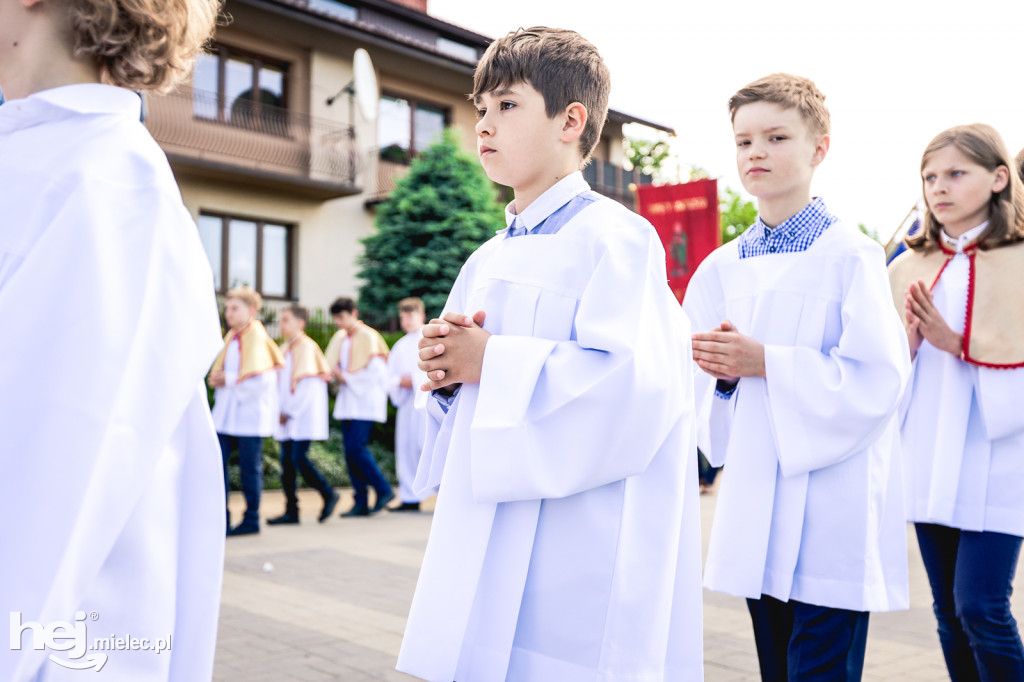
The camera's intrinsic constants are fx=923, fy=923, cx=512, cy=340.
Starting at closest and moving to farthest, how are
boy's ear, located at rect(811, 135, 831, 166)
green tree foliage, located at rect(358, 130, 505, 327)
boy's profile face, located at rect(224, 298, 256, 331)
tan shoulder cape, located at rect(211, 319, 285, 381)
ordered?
1. boy's ear, located at rect(811, 135, 831, 166)
2. tan shoulder cape, located at rect(211, 319, 285, 381)
3. boy's profile face, located at rect(224, 298, 256, 331)
4. green tree foliage, located at rect(358, 130, 505, 327)

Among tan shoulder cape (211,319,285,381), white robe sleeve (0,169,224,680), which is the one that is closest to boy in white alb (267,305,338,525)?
tan shoulder cape (211,319,285,381)

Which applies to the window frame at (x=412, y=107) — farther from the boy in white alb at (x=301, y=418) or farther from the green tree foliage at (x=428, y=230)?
the boy in white alb at (x=301, y=418)

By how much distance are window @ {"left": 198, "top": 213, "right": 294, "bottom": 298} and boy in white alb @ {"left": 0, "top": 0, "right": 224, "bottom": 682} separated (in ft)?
57.2

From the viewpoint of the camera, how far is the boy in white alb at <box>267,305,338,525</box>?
9.49 meters

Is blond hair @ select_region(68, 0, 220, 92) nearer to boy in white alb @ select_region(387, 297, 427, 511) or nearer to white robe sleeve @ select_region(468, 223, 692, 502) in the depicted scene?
white robe sleeve @ select_region(468, 223, 692, 502)

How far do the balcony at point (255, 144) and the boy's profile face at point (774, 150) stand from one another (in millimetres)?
15890

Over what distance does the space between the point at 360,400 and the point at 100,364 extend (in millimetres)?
8865

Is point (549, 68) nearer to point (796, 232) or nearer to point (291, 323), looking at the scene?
point (796, 232)

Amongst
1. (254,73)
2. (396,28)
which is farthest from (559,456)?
(396,28)

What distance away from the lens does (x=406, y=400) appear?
11.0 metres

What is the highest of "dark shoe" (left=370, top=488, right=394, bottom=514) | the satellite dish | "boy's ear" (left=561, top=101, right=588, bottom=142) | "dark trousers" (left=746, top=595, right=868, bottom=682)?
the satellite dish

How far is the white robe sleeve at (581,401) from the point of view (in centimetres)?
193

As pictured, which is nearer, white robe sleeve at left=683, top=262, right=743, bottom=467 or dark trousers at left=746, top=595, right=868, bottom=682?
dark trousers at left=746, top=595, right=868, bottom=682

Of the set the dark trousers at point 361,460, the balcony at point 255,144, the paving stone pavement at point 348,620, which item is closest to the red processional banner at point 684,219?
the dark trousers at point 361,460
